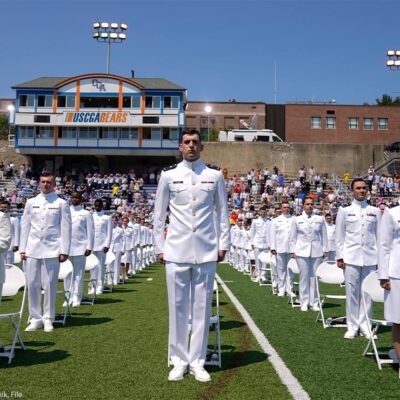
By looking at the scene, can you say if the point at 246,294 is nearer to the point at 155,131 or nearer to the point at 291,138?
the point at 155,131

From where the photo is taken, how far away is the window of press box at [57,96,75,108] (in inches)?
2189

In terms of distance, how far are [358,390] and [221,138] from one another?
5512 centimetres

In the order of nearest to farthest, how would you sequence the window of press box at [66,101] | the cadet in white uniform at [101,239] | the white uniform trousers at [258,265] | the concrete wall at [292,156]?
the cadet in white uniform at [101,239] → the white uniform trousers at [258,265] → the window of press box at [66,101] → the concrete wall at [292,156]

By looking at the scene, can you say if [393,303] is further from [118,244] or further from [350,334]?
[118,244]

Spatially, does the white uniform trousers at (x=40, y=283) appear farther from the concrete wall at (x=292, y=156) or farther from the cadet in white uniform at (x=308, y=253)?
the concrete wall at (x=292, y=156)

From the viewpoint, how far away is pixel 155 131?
181ft

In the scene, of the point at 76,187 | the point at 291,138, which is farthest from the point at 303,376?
the point at 291,138

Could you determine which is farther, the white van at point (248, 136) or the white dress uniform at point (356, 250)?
the white van at point (248, 136)

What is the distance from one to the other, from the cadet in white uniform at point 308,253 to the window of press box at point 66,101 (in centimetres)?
4688

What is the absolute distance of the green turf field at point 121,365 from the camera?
17.6ft

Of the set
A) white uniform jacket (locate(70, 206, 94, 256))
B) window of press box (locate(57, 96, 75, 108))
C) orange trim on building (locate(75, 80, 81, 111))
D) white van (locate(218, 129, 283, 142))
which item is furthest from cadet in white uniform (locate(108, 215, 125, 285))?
white van (locate(218, 129, 283, 142))

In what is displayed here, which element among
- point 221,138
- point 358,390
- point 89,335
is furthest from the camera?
point 221,138

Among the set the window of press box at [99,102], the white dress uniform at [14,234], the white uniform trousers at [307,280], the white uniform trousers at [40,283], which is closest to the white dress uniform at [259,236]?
the white uniform trousers at [307,280]

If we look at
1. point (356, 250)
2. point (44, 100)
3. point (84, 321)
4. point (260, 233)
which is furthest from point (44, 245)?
point (44, 100)
